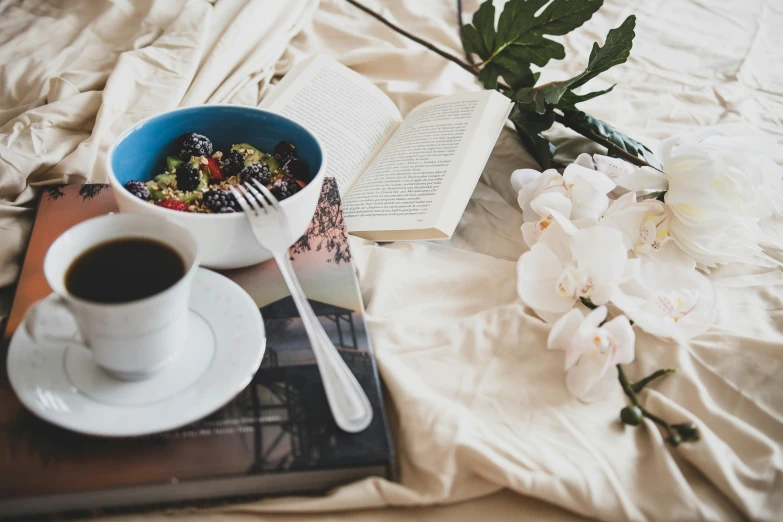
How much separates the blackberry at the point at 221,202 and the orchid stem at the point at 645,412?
1.60 ft

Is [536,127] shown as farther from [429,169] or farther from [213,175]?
[213,175]

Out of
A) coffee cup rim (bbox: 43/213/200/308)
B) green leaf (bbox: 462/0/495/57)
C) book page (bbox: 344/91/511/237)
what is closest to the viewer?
coffee cup rim (bbox: 43/213/200/308)

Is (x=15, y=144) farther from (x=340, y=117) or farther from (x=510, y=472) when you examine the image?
(x=510, y=472)

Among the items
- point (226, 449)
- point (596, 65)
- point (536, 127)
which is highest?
point (596, 65)

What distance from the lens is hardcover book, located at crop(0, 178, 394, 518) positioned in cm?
52

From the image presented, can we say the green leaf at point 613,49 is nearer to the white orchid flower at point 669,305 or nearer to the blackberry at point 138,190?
the white orchid flower at point 669,305

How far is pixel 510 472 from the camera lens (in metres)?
0.57

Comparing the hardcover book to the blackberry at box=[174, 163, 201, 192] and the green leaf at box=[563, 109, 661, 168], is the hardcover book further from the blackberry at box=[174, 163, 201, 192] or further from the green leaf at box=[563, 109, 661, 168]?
the green leaf at box=[563, 109, 661, 168]

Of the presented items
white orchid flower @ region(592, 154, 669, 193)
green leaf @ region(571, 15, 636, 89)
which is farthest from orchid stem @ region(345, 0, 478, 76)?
white orchid flower @ region(592, 154, 669, 193)

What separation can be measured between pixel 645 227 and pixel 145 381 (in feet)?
2.15

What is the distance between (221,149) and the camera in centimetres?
86

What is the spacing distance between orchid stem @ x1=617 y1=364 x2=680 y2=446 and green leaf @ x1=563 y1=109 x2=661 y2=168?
1.49ft

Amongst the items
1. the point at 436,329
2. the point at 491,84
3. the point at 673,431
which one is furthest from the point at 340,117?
the point at 673,431

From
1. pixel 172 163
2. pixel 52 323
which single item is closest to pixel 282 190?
pixel 172 163
